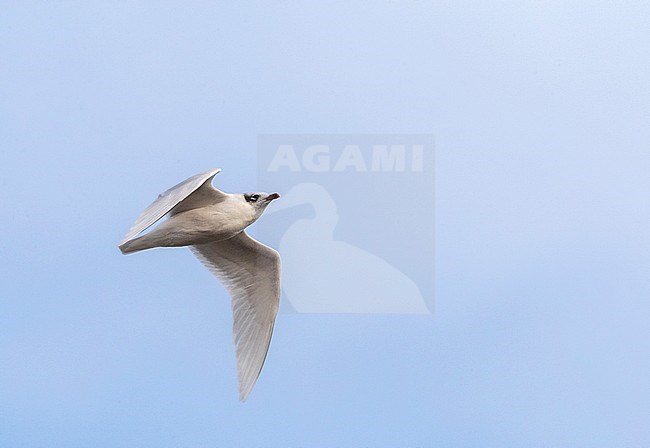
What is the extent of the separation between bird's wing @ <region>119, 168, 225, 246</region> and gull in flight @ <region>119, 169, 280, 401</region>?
0.13 m

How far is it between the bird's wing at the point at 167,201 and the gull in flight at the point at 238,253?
0.13 metres

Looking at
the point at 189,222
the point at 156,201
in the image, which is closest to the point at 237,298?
the point at 189,222

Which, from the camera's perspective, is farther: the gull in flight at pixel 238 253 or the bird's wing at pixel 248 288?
the bird's wing at pixel 248 288

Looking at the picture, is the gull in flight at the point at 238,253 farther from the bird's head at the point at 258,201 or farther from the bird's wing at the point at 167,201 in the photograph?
the bird's wing at the point at 167,201

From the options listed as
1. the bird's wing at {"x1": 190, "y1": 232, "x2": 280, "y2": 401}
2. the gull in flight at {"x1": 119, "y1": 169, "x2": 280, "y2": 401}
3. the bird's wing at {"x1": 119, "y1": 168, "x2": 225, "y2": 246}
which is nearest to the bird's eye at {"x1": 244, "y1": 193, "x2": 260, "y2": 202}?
the gull in flight at {"x1": 119, "y1": 169, "x2": 280, "y2": 401}

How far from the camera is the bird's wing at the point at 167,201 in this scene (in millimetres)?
3055

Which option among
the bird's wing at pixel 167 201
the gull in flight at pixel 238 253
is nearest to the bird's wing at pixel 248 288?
the gull in flight at pixel 238 253

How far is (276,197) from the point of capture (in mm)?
3684

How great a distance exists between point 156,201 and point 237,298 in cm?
93

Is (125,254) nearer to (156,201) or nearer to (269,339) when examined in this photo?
(156,201)

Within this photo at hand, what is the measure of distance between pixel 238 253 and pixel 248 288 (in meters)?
0.18

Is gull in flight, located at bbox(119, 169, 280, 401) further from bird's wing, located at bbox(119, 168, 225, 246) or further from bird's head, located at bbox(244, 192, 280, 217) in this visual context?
bird's wing, located at bbox(119, 168, 225, 246)

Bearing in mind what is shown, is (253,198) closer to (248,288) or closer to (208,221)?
(208,221)

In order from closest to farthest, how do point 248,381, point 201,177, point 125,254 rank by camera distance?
point 201,177
point 125,254
point 248,381
